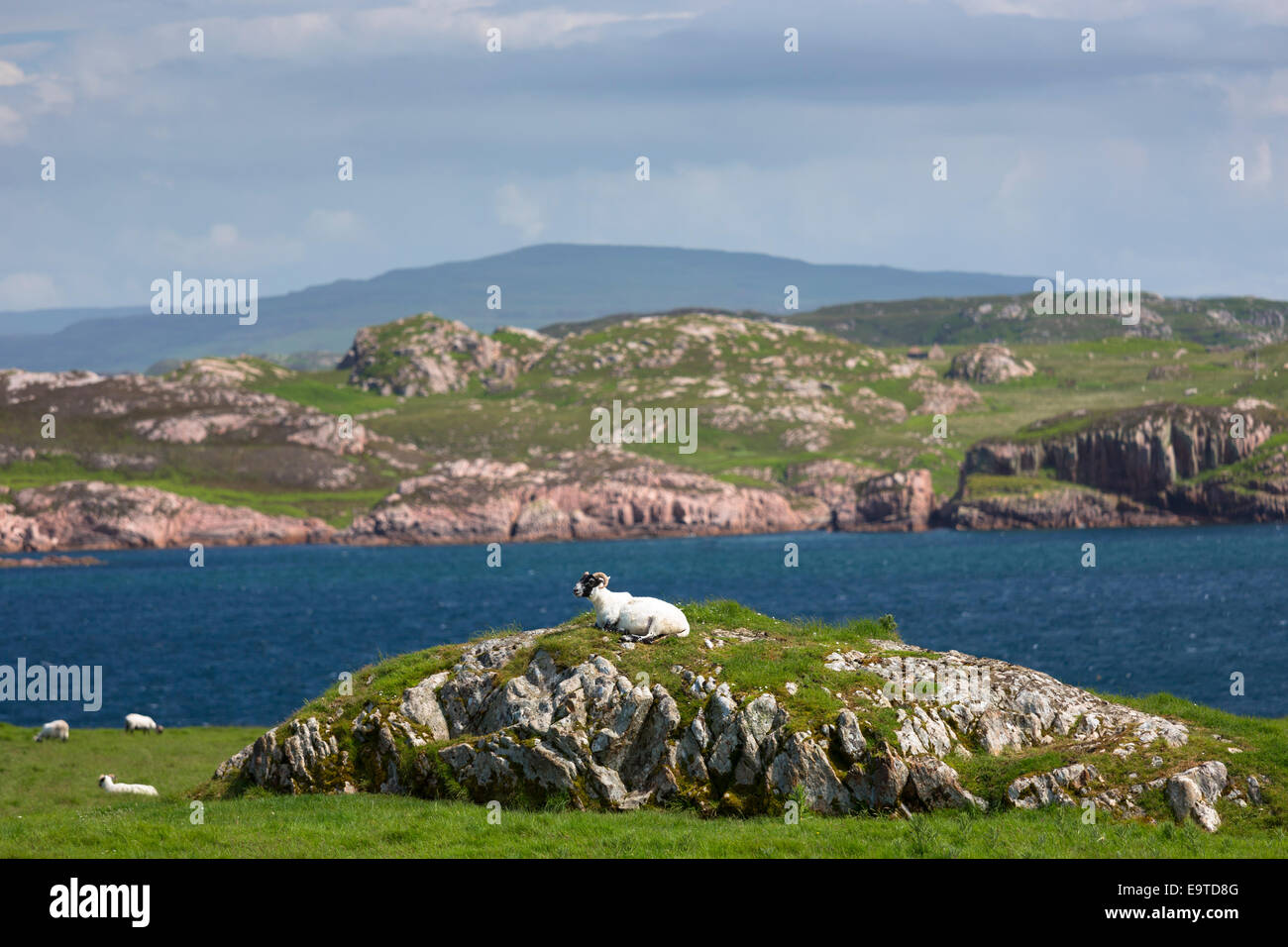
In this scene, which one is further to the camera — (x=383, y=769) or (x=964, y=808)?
(x=383, y=769)

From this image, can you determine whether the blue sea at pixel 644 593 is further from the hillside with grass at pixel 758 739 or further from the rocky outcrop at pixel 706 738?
the rocky outcrop at pixel 706 738

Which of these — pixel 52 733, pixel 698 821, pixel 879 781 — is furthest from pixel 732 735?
pixel 52 733

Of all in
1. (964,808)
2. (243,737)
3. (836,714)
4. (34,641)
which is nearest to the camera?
(964,808)

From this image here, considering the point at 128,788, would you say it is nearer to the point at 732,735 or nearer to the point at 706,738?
the point at 706,738

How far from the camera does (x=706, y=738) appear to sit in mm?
23641

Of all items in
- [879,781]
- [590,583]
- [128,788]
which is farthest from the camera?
[128,788]

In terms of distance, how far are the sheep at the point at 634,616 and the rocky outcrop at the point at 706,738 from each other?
0.76 m

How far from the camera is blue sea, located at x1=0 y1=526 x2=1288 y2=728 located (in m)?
78.3

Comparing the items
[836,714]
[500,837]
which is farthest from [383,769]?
[836,714]

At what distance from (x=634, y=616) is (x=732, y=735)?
429cm

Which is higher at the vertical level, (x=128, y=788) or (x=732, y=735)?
(x=732, y=735)
